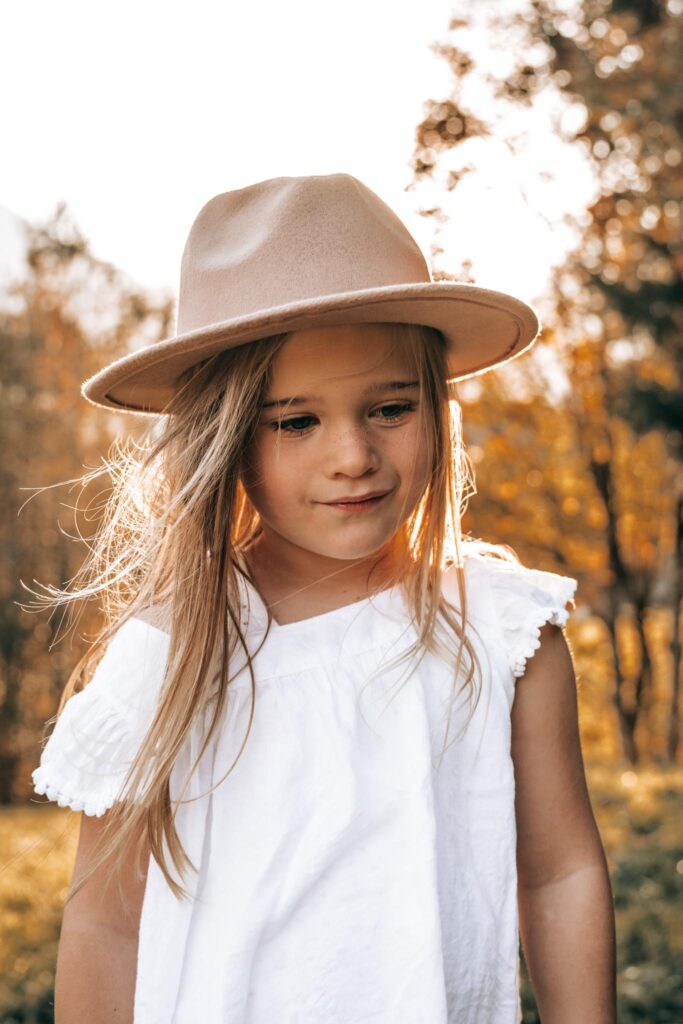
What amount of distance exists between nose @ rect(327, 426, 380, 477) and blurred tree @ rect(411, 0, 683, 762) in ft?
5.96

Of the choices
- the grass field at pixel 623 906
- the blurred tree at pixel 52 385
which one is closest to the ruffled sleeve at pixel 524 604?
the grass field at pixel 623 906

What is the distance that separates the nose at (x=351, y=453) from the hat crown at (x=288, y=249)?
207mm

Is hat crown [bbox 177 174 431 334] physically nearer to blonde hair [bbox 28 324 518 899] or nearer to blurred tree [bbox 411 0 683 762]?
blonde hair [bbox 28 324 518 899]

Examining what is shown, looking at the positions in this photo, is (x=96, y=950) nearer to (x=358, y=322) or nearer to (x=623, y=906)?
(x=358, y=322)

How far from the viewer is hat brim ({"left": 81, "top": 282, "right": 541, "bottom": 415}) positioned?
151cm

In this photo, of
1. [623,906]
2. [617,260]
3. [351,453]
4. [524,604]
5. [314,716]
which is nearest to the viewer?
[351,453]

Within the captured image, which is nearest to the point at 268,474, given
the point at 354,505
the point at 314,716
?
the point at 354,505

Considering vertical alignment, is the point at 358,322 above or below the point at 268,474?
above

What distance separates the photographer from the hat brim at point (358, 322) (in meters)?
1.51

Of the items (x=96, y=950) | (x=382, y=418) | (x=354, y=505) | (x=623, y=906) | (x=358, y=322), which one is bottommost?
(x=623, y=906)

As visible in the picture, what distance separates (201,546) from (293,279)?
17.7 inches

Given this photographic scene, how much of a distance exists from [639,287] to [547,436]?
266cm

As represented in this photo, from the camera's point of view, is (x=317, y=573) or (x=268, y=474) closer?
(x=268, y=474)

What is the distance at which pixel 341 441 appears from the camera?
157 centimetres
